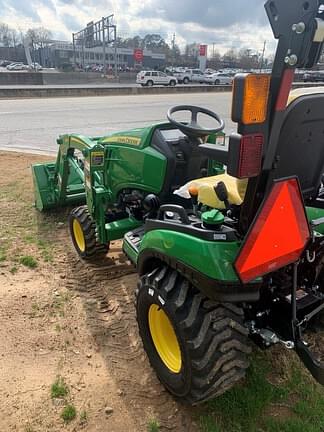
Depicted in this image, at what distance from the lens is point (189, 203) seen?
307 centimetres

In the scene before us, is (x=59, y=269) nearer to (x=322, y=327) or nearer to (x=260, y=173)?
(x=322, y=327)

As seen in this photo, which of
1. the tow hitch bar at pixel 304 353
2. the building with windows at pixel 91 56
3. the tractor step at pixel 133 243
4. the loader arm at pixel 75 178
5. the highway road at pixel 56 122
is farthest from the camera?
the building with windows at pixel 91 56

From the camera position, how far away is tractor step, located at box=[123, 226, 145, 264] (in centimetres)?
294

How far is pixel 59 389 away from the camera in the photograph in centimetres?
228

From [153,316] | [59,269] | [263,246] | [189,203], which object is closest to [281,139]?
[263,246]

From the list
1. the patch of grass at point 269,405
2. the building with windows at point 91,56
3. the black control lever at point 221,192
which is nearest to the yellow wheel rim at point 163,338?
the patch of grass at point 269,405

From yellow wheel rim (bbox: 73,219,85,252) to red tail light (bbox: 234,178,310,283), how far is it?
228 cm

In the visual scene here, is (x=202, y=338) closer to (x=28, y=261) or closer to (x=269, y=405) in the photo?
(x=269, y=405)

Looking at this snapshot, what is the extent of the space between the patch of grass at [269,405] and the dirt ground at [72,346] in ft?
0.49

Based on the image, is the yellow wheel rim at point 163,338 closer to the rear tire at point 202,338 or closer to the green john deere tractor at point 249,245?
the green john deere tractor at point 249,245

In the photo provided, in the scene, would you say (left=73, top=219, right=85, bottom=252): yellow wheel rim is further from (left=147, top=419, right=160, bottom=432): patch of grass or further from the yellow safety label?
(left=147, top=419, right=160, bottom=432): patch of grass

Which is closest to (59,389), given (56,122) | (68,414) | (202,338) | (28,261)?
(68,414)

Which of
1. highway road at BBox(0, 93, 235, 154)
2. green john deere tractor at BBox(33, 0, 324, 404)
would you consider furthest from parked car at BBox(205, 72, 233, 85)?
green john deere tractor at BBox(33, 0, 324, 404)

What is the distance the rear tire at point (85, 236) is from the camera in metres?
3.59
